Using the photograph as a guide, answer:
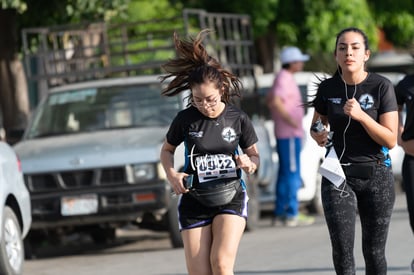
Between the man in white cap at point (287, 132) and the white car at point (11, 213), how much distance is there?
13.9 ft

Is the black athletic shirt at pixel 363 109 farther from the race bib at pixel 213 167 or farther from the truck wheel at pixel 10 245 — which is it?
the truck wheel at pixel 10 245

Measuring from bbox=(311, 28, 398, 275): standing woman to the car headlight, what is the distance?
5281 mm

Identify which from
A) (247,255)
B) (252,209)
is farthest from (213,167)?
(252,209)

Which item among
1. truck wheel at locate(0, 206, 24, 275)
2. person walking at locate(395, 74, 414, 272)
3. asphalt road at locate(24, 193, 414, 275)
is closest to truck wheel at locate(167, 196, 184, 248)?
asphalt road at locate(24, 193, 414, 275)

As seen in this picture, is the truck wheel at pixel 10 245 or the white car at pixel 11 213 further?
the white car at pixel 11 213

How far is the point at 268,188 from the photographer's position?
15.9m

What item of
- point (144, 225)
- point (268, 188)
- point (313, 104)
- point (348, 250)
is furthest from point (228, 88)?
point (268, 188)

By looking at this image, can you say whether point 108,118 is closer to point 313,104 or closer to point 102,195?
point 102,195

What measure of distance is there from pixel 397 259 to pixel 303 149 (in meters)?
4.96

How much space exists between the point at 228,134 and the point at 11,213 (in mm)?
4215

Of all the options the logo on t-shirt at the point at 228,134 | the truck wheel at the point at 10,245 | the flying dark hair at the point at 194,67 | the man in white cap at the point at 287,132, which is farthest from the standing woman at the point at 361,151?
the man in white cap at the point at 287,132

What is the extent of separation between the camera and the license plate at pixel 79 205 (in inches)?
495

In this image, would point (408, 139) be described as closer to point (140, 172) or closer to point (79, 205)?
point (140, 172)

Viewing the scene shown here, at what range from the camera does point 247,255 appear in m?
12.2
